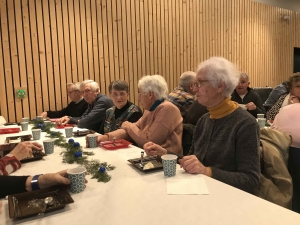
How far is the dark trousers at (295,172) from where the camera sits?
1.84m

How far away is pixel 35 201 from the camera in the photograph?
1.36 meters

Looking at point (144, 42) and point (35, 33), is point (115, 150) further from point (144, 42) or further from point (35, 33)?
point (144, 42)

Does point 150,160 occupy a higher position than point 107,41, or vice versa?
point 107,41

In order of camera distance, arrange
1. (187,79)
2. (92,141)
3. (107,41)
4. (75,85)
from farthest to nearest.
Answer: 1. (107,41)
2. (75,85)
3. (187,79)
4. (92,141)

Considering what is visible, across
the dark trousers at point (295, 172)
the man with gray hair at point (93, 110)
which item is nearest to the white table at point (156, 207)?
the dark trousers at point (295, 172)

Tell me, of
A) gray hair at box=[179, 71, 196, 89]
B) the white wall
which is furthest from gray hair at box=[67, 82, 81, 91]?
the white wall

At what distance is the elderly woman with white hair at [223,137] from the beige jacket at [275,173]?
129mm

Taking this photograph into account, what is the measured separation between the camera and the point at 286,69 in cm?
970

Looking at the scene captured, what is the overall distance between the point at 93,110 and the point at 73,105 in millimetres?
1305

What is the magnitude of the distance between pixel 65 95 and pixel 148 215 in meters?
4.72

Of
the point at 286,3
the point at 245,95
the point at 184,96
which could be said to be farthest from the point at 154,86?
the point at 286,3

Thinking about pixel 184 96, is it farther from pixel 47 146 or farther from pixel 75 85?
pixel 75 85

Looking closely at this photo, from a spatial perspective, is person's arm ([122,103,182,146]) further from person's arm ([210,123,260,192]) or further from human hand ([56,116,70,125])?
human hand ([56,116,70,125])

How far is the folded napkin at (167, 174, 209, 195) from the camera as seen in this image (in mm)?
1433
